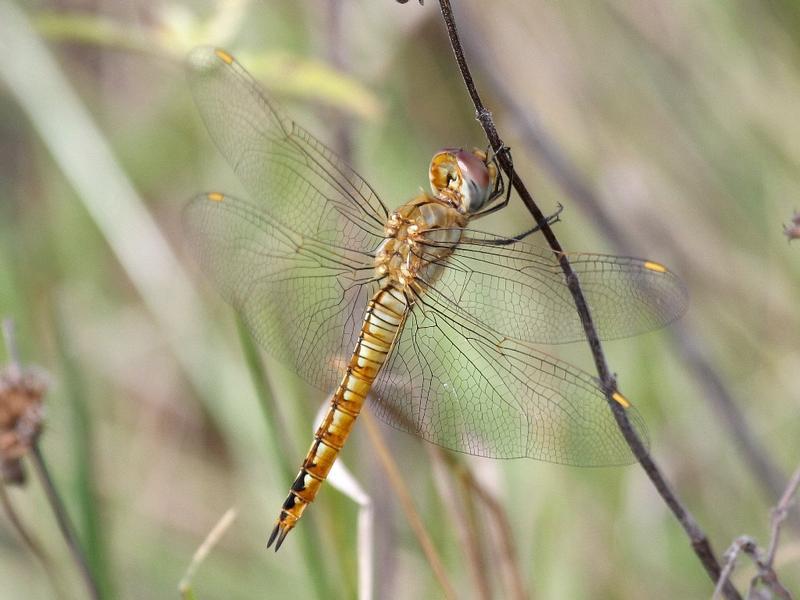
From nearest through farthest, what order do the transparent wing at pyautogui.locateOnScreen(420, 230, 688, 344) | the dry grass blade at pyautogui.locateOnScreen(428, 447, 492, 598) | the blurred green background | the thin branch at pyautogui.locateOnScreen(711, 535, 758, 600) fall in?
the thin branch at pyautogui.locateOnScreen(711, 535, 758, 600), the transparent wing at pyautogui.locateOnScreen(420, 230, 688, 344), the dry grass blade at pyautogui.locateOnScreen(428, 447, 492, 598), the blurred green background

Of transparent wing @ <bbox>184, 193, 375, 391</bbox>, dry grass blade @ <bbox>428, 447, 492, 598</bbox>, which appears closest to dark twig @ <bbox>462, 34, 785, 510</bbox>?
transparent wing @ <bbox>184, 193, 375, 391</bbox>

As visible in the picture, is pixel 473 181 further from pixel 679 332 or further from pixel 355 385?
pixel 679 332

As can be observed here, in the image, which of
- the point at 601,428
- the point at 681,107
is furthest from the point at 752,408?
the point at 601,428

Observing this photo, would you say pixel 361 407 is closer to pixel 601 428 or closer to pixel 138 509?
pixel 601 428

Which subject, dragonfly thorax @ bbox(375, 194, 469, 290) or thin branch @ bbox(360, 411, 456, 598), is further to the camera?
dragonfly thorax @ bbox(375, 194, 469, 290)

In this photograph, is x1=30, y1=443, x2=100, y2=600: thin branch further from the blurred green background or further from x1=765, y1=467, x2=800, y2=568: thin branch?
x1=765, y1=467, x2=800, y2=568: thin branch

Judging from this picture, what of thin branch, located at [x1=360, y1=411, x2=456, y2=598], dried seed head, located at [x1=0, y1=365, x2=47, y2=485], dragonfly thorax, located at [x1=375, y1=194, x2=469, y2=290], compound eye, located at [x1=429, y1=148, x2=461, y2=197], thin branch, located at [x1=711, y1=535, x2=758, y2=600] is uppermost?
compound eye, located at [x1=429, y1=148, x2=461, y2=197]
